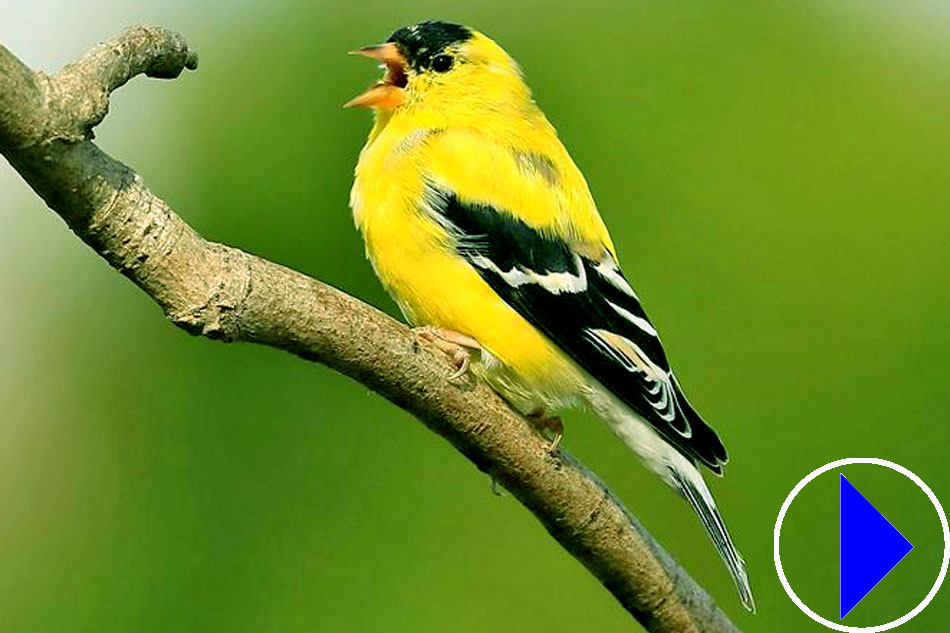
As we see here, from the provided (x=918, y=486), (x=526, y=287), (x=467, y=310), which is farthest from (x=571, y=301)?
(x=918, y=486)

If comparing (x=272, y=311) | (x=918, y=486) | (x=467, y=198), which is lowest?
(x=918, y=486)

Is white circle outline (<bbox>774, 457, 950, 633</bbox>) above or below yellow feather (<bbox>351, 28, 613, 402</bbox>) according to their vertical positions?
below

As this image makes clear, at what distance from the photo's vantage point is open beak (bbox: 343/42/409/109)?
323cm

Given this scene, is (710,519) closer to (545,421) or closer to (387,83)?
(545,421)

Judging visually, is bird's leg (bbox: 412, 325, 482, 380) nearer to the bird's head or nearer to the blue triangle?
the bird's head

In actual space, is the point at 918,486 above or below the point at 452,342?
below

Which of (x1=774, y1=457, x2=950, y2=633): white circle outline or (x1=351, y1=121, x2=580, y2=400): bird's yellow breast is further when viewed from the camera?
(x1=774, y1=457, x2=950, y2=633): white circle outline

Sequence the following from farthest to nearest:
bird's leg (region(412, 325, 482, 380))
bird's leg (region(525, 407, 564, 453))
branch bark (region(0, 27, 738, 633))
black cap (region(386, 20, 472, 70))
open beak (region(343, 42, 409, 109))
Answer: black cap (region(386, 20, 472, 70)) → open beak (region(343, 42, 409, 109)) → bird's leg (region(525, 407, 564, 453)) → bird's leg (region(412, 325, 482, 380)) → branch bark (region(0, 27, 738, 633))

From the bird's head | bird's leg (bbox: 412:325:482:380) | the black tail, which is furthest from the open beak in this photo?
the black tail

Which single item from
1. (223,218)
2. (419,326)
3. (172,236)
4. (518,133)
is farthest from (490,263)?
(223,218)

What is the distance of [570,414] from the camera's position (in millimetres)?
4762

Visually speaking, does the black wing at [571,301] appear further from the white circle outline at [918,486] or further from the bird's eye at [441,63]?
the white circle outline at [918,486]

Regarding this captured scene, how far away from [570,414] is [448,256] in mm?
1946

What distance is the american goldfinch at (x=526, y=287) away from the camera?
2.83 meters
